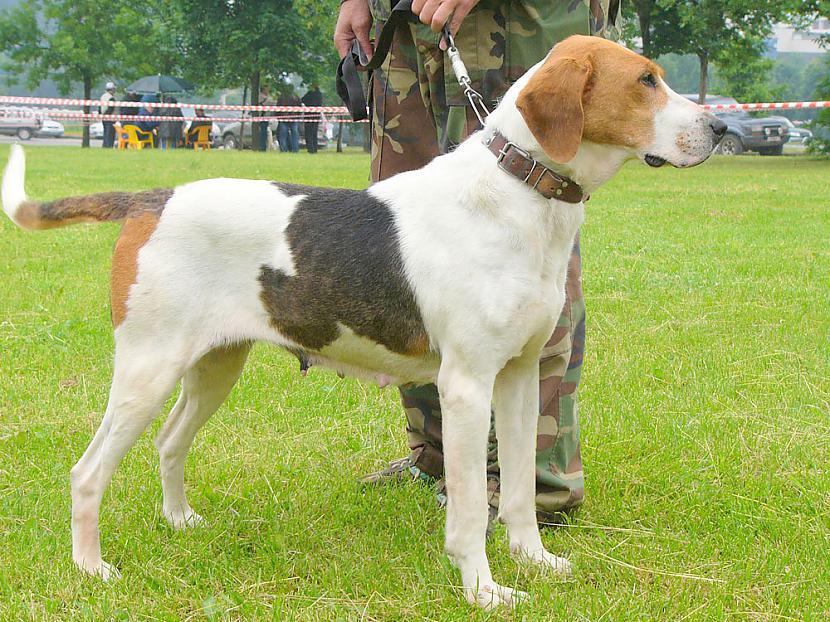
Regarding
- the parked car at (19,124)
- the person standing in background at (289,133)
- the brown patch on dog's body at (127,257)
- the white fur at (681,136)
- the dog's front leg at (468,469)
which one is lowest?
the parked car at (19,124)

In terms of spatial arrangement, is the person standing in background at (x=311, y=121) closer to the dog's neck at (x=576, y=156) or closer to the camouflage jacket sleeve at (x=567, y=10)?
the camouflage jacket sleeve at (x=567, y=10)

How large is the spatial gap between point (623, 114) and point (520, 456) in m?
1.29

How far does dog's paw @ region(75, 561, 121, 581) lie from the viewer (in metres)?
3.35

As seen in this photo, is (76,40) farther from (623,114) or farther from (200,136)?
(623,114)

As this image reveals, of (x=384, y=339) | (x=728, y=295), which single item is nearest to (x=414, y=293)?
(x=384, y=339)

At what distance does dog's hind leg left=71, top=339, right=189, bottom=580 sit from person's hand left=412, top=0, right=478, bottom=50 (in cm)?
150

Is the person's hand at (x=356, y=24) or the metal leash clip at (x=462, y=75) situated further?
the person's hand at (x=356, y=24)

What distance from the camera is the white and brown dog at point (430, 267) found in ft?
10.0

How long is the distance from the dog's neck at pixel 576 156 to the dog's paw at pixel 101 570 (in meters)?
2.08

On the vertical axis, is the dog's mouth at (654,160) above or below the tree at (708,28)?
below

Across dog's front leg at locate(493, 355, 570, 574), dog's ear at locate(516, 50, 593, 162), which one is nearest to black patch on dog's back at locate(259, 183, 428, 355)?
dog's front leg at locate(493, 355, 570, 574)

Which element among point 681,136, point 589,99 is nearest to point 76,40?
point 589,99


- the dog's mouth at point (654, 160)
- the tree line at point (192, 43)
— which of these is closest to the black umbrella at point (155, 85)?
the tree line at point (192, 43)

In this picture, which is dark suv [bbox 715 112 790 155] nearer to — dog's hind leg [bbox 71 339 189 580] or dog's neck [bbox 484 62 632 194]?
dog's neck [bbox 484 62 632 194]
